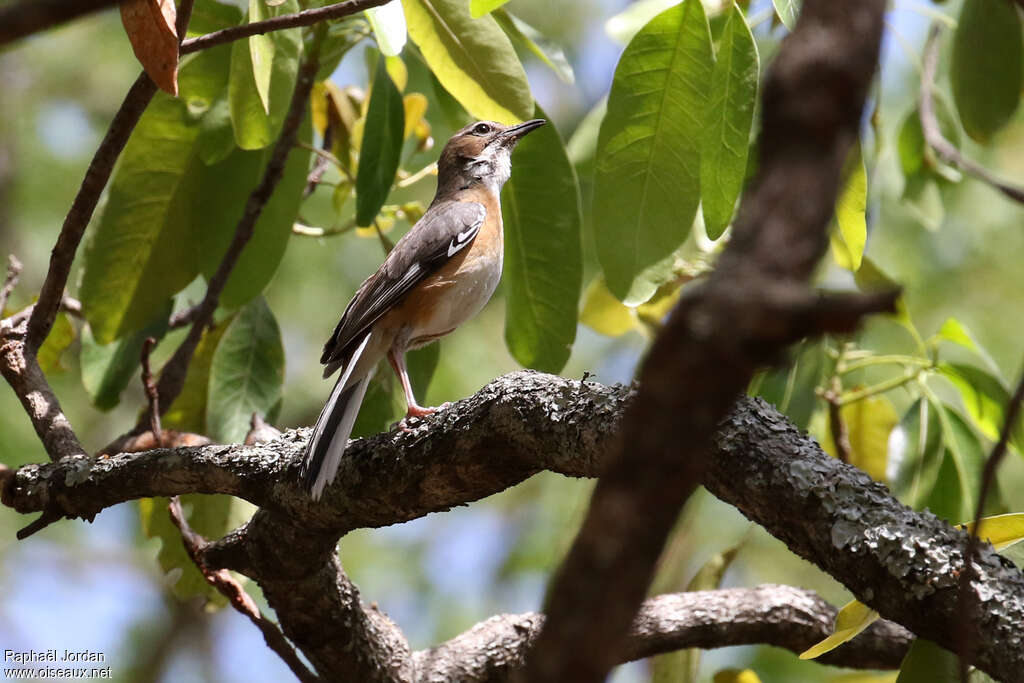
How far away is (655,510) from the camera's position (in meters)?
1.24

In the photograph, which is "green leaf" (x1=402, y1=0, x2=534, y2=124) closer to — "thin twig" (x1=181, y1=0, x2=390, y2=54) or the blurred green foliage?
the blurred green foliage

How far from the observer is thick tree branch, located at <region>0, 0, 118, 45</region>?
124 cm

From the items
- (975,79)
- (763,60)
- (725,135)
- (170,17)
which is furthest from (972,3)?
(170,17)

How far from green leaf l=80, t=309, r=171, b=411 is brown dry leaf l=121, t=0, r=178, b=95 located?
7.14 ft

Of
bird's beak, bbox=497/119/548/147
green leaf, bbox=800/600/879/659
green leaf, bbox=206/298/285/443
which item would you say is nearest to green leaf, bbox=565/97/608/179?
bird's beak, bbox=497/119/548/147

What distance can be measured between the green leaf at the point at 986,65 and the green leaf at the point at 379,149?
262 cm

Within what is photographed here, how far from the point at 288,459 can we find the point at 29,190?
24.8 feet

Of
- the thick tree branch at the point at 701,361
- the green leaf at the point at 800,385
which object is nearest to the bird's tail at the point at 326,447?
the green leaf at the point at 800,385

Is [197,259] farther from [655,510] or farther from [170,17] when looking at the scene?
[655,510]

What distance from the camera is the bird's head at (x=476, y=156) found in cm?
605

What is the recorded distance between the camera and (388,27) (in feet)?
11.4

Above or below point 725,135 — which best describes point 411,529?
below

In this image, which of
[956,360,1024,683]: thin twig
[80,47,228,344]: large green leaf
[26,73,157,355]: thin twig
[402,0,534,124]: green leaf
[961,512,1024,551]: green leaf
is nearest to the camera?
[956,360,1024,683]: thin twig

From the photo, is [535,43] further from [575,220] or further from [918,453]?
[918,453]
